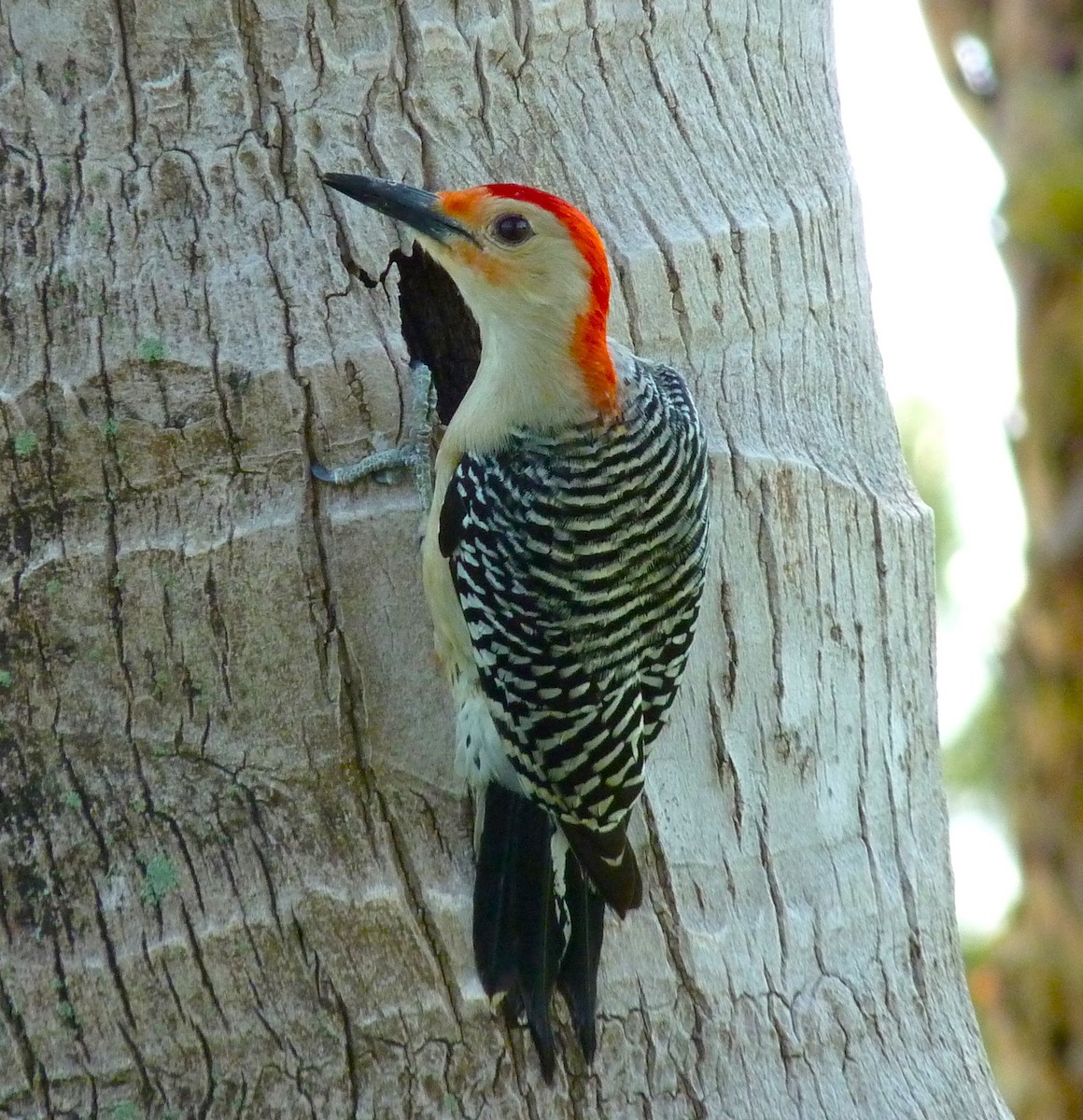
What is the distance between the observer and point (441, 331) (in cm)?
307

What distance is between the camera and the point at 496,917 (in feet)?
8.00

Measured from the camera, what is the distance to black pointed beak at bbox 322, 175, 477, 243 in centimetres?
245

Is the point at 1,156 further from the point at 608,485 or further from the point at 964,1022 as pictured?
the point at 964,1022

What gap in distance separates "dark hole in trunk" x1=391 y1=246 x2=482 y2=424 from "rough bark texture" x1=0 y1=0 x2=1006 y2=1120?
303 mm

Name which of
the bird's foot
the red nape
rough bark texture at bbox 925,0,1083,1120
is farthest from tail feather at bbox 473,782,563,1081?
rough bark texture at bbox 925,0,1083,1120

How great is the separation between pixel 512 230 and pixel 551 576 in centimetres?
65

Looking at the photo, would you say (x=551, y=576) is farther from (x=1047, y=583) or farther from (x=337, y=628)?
(x=1047, y=583)

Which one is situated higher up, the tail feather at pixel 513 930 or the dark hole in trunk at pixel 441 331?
the dark hole in trunk at pixel 441 331

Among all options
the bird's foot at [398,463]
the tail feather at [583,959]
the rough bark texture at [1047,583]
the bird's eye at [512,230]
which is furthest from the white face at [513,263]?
the rough bark texture at [1047,583]

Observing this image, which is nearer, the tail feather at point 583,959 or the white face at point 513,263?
the tail feather at point 583,959

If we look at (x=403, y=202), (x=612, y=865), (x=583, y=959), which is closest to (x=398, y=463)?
(x=403, y=202)

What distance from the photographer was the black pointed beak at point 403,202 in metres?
2.45

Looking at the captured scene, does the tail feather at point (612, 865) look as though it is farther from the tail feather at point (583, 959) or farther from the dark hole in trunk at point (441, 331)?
the dark hole in trunk at point (441, 331)

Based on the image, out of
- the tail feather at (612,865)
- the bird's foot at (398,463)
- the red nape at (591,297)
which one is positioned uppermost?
the red nape at (591,297)
